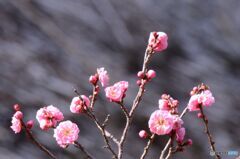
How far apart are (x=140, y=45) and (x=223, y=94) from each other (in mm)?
719

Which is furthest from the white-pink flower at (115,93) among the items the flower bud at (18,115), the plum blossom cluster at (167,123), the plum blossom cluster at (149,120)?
the flower bud at (18,115)

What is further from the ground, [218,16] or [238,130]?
[218,16]

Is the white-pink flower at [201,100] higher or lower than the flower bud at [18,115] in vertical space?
higher

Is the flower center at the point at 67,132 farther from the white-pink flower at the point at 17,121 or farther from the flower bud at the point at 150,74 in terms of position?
the flower bud at the point at 150,74

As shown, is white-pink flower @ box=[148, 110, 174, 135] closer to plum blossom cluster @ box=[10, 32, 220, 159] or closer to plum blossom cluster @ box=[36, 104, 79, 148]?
plum blossom cluster @ box=[10, 32, 220, 159]

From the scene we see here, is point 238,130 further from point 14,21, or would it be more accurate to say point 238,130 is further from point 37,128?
point 14,21

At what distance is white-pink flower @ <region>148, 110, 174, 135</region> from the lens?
3.85 ft

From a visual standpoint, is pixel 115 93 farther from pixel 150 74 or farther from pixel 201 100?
pixel 201 100

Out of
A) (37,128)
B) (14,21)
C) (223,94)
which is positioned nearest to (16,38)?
(14,21)

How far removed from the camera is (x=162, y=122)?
1188mm

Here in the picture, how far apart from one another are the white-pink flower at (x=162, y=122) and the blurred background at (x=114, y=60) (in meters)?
1.42

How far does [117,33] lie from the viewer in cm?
301

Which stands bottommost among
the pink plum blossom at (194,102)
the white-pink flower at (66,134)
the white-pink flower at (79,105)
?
the white-pink flower at (66,134)

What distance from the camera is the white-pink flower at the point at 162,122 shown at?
3.85 ft
